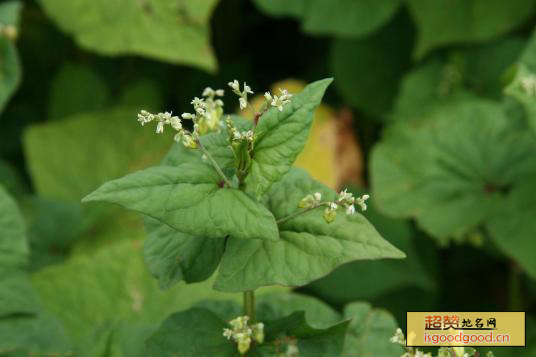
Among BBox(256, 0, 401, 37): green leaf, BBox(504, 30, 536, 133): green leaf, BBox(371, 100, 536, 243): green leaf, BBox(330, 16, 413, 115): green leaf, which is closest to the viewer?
BBox(504, 30, 536, 133): green leaf

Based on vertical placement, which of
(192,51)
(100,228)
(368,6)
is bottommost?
(100,228)

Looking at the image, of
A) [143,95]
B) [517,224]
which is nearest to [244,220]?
[517,224]

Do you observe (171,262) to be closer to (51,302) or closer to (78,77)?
(51,302)

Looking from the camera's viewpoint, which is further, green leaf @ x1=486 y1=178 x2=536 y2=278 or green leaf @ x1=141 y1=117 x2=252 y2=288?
green leaf @ x1=486 y1=178 x2=536 y2=278

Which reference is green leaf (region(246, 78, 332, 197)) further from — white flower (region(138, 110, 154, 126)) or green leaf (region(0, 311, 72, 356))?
green leaf (region(0, 311, 72, 356))

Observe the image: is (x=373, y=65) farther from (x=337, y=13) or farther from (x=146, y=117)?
(x=146, y=117)

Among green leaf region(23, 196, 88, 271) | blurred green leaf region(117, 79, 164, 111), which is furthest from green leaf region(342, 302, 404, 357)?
blurred green leaf region(117, 79, 164, 111)

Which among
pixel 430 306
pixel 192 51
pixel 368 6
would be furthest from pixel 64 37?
pixel 430 306
